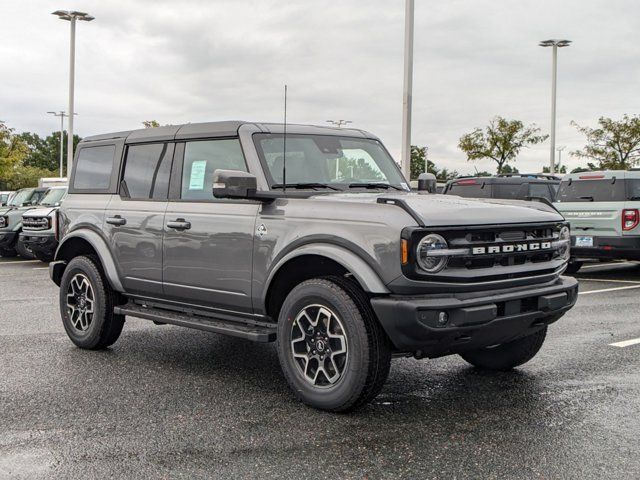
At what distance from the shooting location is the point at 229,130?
5.87m

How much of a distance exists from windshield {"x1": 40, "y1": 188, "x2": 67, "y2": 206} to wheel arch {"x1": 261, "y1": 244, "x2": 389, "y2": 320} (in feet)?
42.4

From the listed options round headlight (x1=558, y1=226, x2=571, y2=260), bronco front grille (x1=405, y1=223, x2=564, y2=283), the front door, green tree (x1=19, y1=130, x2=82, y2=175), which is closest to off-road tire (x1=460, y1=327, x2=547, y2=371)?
round headlight (x1=558, y1=226, x2=571, y2=260)

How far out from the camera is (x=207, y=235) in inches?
222

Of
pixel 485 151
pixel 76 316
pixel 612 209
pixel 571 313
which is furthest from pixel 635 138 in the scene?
pixel 76 316

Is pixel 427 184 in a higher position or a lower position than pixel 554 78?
lower

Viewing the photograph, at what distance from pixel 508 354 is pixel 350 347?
5.80 ft

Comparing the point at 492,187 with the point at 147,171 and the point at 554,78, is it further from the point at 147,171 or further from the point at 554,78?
the point at 554,78

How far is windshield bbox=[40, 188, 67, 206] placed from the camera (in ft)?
56.2

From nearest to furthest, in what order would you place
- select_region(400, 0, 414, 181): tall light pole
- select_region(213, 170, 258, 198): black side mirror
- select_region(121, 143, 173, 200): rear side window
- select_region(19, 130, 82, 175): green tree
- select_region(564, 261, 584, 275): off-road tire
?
select_region(213, 170, 258, 198): black side mirror, select_region(121, 143, 173, 200): rear side window, select_region(564, 261, 584, 275): off-road tire, select_region(400, 0, 414, 181): tall light pole, select_region(19, 130, 82, 175): green tree

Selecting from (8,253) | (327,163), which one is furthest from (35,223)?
(327,163)

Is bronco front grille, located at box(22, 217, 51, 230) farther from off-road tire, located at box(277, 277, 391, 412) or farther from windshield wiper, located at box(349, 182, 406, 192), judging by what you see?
off-road tire, located at box(277, 277, 391, 412)

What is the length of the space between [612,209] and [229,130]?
28.6 ft

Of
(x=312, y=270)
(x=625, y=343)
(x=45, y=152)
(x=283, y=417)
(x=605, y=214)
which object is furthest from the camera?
(x=45, y=152)

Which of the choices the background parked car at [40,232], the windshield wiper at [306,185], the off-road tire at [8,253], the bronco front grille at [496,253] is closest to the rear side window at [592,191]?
the bronco front grille at [496,253]
